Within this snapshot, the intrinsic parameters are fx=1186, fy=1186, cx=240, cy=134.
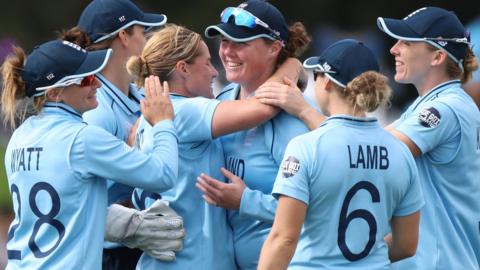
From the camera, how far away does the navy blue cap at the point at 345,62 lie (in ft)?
15.6

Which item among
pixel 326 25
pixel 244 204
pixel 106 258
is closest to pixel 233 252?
pixel 244 204

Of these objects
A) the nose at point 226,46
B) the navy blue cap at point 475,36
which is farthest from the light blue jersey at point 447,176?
the navy blue cap at point 475,36

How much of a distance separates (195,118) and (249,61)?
0.38 metres

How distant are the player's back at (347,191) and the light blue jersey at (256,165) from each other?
1.29 feet

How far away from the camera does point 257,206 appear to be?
500 cm

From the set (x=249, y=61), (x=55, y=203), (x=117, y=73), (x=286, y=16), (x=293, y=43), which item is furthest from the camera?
(x=286, y=16)

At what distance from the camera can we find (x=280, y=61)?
5.35m

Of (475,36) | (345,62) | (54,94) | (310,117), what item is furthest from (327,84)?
(475,36)

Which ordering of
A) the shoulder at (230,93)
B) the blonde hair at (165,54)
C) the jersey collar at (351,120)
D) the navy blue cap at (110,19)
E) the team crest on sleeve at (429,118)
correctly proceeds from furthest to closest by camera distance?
the navy blue cap at (110,19), the shoulder at (230,93), the team crest on sleeve at (429,118), the blonde hair at (165,54), the jersey collar at (351,120)

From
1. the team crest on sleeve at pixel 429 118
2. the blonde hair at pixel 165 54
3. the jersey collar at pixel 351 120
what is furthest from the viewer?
the team crest on sleeve at pixel 429 118

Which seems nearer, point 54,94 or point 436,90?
point 54,94

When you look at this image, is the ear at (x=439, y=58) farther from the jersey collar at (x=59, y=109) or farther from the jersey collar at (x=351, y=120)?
the jersey collar at (x=59, y=109)

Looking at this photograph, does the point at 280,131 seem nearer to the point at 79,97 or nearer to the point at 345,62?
the point at 345,62

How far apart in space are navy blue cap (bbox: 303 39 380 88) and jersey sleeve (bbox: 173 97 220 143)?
50cm
